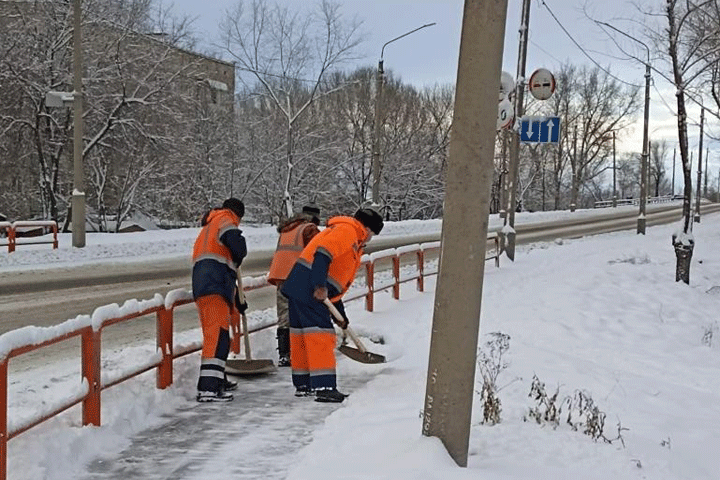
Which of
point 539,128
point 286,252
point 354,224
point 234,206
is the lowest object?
point 286,252

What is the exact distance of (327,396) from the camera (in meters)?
6.71

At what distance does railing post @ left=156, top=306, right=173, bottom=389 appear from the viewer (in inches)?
264

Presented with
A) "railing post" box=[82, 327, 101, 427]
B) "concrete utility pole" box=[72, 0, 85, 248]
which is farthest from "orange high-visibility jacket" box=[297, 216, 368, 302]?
"concrete utility pole" box=[72, 0, 85, 248]

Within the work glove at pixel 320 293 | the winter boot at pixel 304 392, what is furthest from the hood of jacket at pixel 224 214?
the winter boot at pixel 304 392

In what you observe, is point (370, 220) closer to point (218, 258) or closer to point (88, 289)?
point (218, 258)

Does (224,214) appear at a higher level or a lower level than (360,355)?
higher

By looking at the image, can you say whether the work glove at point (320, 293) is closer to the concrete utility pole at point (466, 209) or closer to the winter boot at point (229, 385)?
the winter boot at point (229, 385)

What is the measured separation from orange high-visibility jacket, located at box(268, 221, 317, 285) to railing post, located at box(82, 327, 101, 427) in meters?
2.65

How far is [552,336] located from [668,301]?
454cm

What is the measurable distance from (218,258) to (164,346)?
0.84 meters

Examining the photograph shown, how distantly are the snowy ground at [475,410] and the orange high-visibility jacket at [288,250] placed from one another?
1.00 m

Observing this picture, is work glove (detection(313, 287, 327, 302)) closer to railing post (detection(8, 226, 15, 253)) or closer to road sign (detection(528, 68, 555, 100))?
road sign (detection(528, 68, 555, 100))

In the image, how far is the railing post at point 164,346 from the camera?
22.0 feet

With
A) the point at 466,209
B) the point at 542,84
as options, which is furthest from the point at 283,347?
the point at 542,84
